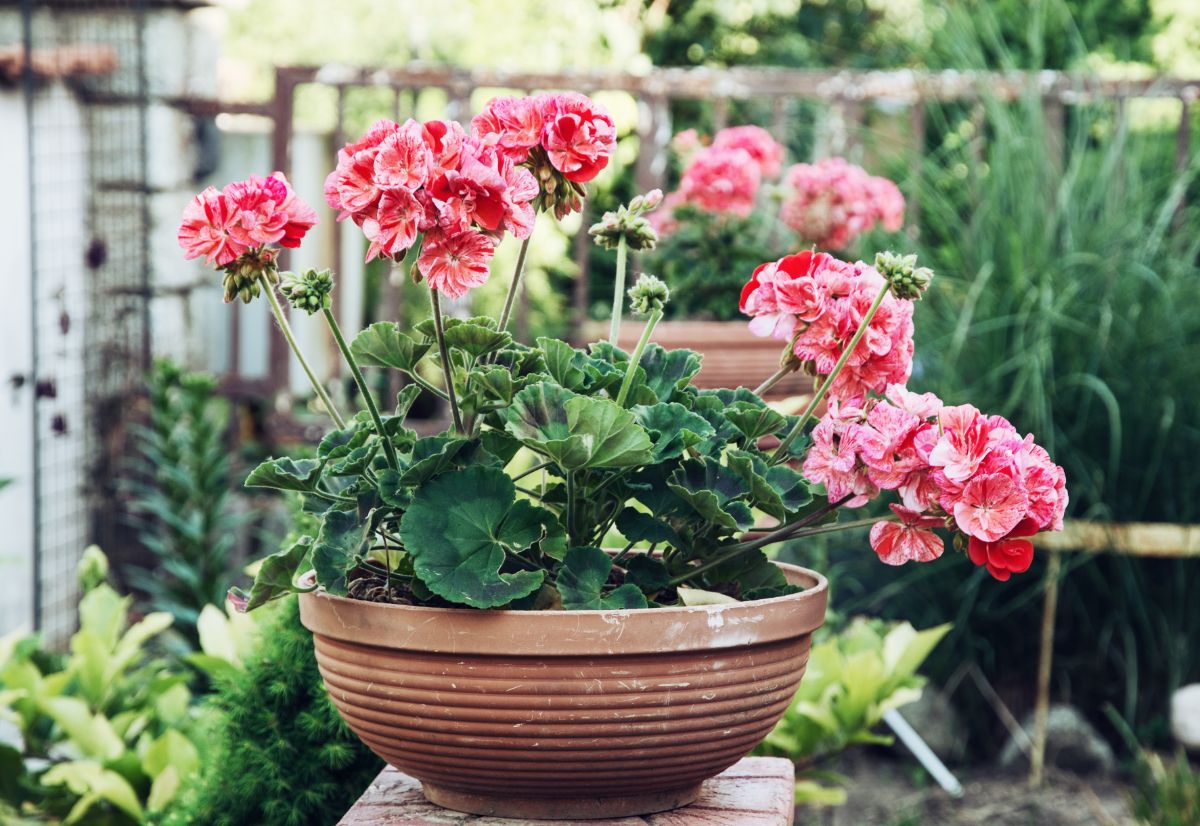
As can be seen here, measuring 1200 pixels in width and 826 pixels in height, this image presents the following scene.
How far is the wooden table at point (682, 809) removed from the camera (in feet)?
3.56

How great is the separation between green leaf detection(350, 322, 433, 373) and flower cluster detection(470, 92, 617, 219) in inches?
6.3

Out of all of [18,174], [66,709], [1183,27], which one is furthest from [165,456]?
[1183,27]

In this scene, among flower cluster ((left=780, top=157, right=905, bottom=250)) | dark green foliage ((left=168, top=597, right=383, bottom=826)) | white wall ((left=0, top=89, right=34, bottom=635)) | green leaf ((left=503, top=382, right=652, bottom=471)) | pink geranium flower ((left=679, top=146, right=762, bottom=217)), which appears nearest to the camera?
green leaf ((left=503, top=382, right=652, bottom=471))

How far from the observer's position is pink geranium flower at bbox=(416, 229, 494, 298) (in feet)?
3.38

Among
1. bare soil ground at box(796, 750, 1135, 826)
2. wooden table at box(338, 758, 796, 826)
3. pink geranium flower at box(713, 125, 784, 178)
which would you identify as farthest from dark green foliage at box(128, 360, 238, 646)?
wooden table at box(338, 758, 796, 826)

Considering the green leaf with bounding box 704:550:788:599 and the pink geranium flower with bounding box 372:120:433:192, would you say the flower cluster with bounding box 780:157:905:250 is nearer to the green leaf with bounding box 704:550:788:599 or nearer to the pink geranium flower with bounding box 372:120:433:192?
the green leaf with bounding box 704:550:788:599

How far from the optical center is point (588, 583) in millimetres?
1050

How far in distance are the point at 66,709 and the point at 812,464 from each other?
109cm

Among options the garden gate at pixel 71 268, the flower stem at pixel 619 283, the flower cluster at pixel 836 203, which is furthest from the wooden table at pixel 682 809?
the garden gate at pixel 71 268

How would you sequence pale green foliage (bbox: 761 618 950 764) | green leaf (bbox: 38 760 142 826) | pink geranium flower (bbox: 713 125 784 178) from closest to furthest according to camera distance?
1. green leaf (bbox: 38 760 142 826)
2. pale green foliage (bbox: 761 618 950 764)
3. pink geranium flower (bbox: 713 125 784 178)

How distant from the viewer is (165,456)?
10.8ft

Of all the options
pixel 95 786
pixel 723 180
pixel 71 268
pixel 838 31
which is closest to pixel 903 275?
pixel 95 786

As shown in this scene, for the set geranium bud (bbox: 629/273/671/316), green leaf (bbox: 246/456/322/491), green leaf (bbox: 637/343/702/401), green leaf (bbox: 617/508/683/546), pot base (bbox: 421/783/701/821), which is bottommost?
pot base (bbox: 421/783/701/821)

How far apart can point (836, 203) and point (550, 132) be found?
1.93m
